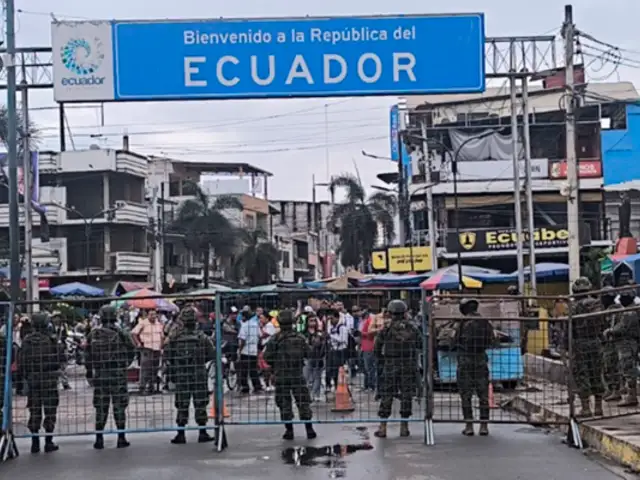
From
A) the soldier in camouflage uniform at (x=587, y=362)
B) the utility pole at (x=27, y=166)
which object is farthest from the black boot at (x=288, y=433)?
the utility pole at (x=27, y=166)

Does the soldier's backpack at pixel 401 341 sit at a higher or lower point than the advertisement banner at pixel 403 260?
lower

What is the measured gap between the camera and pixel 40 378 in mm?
11570

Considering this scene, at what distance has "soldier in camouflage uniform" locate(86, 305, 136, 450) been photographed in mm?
11633

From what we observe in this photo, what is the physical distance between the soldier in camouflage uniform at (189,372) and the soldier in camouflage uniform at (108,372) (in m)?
0.56

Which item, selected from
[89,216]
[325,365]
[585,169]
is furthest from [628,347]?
[89,216]

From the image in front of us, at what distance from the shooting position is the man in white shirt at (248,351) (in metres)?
13.4

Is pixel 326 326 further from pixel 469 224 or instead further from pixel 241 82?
pixel 469 224

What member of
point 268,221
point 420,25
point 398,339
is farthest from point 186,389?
point 268,221

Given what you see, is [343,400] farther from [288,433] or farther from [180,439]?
[180,439]

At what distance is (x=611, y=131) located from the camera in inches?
1935

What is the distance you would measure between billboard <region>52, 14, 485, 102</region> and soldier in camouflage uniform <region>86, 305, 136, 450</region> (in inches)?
247

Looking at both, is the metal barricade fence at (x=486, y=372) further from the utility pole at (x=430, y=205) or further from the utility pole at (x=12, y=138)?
the utility pole at (x=430, y=205)

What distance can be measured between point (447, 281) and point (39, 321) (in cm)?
1857

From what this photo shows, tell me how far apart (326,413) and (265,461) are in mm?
3479
